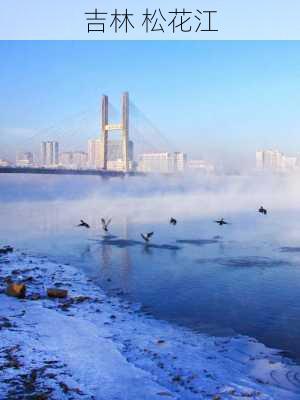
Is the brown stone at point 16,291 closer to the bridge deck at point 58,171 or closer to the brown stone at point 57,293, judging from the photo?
the brown stone at point 57,293

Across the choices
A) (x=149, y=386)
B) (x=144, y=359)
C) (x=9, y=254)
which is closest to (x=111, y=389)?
(x=149, y=386)

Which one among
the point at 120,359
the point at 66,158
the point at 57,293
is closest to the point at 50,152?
the point at 66,158

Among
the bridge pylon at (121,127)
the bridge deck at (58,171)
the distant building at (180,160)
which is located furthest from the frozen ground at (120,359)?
the distant building at (180,160)

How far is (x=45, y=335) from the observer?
867 centimetres

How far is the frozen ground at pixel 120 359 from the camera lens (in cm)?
667

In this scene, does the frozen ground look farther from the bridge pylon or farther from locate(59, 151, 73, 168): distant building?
locate(59, 151, 73, 168): distant building

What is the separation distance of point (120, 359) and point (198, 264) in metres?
8.32

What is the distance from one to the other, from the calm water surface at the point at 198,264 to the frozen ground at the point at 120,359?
759 mm

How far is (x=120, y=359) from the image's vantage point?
25.4 ft

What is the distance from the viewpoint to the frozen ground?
667 centimetres

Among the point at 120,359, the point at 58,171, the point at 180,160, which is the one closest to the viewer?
the point at 120,359

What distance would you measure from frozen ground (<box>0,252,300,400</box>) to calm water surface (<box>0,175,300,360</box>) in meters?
0.76

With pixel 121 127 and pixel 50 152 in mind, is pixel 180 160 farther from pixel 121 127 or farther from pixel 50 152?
pixel 121 127

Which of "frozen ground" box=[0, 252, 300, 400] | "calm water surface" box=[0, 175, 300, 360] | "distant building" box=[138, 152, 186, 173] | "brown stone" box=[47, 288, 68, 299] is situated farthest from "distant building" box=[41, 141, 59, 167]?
"frozen ground" box=[0, 252, 300, 400]
